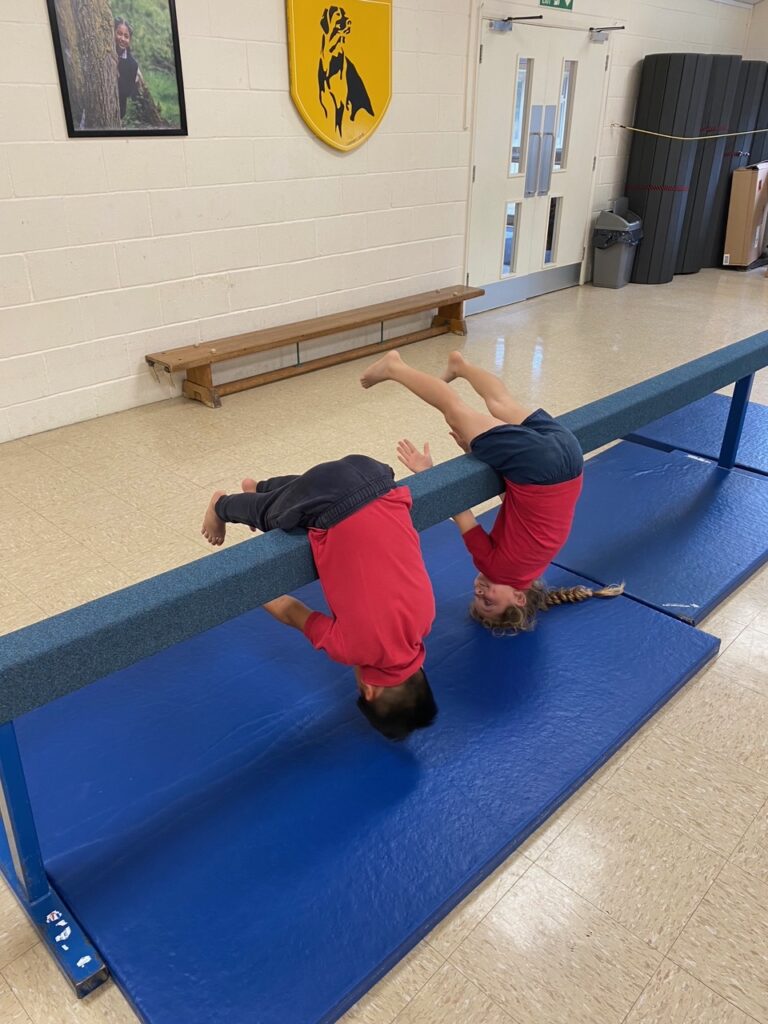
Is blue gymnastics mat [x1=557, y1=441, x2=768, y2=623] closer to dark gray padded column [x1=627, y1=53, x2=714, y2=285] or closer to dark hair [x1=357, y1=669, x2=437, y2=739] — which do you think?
dark hair [x1=357, y1=669, x2=437, y2=739]

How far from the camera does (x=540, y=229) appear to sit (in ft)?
23.0

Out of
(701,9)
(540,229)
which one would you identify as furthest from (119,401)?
(701,9)

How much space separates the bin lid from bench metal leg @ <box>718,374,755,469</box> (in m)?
4.34

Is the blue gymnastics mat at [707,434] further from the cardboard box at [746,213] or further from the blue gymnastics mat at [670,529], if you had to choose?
the cardboard box at [746,213]

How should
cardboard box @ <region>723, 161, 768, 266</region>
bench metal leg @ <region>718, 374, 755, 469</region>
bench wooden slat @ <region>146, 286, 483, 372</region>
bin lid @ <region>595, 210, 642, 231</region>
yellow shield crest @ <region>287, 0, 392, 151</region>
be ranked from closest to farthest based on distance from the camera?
bench metal leg @ <region>718, 374, 755, 469</region>
bench wooden slat @ <region>146, 286, 483, 372</region>
yellow shield crest @ <region>287, 0, 392, 151</region>
bin lid @ <region>595, 210, 642, 231</region>
cardboard box @ <region>723, 161, 768, 266</region>

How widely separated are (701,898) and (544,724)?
22.6 inches

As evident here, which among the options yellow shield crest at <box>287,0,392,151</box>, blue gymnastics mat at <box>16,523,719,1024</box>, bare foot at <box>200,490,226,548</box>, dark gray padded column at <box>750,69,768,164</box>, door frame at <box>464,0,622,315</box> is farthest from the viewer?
dark gray padded column at <box>750,69,768,164</box>

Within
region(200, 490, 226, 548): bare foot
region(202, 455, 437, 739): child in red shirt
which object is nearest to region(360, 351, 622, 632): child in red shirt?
region(202, 455, 437, 739): child in red shirt

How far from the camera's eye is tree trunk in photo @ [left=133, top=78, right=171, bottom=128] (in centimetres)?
396

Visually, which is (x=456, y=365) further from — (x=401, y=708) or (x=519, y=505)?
(x=401, y=708)

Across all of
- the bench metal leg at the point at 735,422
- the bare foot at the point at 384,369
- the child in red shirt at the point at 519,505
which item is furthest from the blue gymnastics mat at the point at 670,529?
the bare foot at the point at 384,369

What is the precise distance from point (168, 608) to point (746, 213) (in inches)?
329

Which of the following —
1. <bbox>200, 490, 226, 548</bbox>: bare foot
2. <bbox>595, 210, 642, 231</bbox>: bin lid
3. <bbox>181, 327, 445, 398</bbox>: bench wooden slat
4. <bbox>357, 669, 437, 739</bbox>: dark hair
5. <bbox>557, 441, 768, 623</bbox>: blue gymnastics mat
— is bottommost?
<bbox>181, 327, 445, 398</bbox>: bench wooden slat

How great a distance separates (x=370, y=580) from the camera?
1862 millimetres
